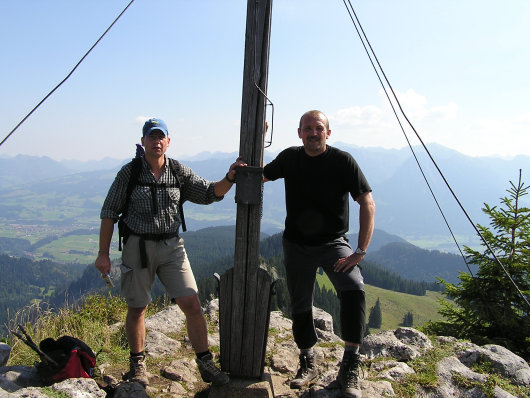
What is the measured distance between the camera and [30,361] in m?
4.88

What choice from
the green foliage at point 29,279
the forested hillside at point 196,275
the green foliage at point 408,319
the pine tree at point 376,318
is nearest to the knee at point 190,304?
the forested hillside at point 196,275

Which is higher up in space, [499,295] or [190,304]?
[190,304]

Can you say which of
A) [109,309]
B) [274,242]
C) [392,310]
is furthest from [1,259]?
[109,309]

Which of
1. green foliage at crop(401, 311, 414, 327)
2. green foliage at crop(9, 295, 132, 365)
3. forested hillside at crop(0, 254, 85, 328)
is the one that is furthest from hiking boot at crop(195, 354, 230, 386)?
forested hillside at crop(0, 254, 85, 328)

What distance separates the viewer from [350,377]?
3.90 meters

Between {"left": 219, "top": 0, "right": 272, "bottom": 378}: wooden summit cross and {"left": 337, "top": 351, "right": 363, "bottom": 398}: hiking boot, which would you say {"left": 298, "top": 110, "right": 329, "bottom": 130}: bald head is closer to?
{"left": 219, "top": 0, "right": 272, "bottom": 378}: wooden summit cross

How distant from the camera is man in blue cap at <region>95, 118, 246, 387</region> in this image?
401 centimetres

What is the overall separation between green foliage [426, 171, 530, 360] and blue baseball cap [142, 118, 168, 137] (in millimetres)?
7186

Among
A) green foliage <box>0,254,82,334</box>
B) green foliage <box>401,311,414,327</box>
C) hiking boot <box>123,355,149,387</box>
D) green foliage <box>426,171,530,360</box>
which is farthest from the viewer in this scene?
green foliage <box>0,254,82,334</box>

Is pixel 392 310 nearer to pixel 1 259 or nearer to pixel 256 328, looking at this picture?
pixel 256 328

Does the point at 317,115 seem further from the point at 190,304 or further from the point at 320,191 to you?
the point at 190,304

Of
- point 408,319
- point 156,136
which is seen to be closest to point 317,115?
point 156,136

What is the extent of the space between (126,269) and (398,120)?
13.9 feet

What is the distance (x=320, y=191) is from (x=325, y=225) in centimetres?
39
